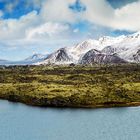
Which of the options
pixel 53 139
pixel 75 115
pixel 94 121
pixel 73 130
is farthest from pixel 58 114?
pixel 53 139

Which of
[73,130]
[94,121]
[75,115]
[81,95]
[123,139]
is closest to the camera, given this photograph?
[123,139]

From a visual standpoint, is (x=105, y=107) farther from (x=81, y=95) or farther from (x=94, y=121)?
(x=94, y=121)

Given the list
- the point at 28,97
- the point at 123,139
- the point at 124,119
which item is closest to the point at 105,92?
the point at 28,97

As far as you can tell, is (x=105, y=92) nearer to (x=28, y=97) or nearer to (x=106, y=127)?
(x=28, y=97)

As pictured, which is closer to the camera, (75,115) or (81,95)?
(75,115)

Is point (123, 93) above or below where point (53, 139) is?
above

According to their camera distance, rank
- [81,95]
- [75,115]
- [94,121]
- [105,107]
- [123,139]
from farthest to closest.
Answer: [81,95] → [105,107] → [75,115] → [94,121] → [123,139]
